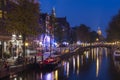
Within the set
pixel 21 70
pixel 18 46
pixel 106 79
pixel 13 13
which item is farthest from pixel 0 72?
pixel 18 46

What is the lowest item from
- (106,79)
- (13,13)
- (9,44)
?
(106,79)

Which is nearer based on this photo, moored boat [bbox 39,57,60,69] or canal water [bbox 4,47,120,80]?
canal water [bbox 4,47,120,80]

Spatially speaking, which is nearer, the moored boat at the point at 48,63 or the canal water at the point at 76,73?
the canal water at the point at 76,73

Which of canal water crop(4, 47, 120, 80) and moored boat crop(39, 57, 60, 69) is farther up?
moored boat crop(39, 57, 60, 69)

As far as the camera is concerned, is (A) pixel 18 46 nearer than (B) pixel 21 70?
No

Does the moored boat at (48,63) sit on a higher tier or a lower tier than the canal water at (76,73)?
higher

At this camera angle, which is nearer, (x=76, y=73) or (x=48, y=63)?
(x=76, y=73)

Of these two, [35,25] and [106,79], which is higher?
[35,25]

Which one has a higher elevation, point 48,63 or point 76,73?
point 48,63

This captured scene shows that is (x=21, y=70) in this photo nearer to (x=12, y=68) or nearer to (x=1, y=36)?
(x=12, y=68)

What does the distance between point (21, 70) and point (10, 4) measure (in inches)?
1176

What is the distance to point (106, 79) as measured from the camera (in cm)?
5281

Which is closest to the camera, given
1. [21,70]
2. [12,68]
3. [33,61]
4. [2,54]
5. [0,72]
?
[0,72]

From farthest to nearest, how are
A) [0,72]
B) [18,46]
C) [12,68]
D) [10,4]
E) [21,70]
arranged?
[18,46]
[10,4]
[21,70]
[12,68]
[0,72]
